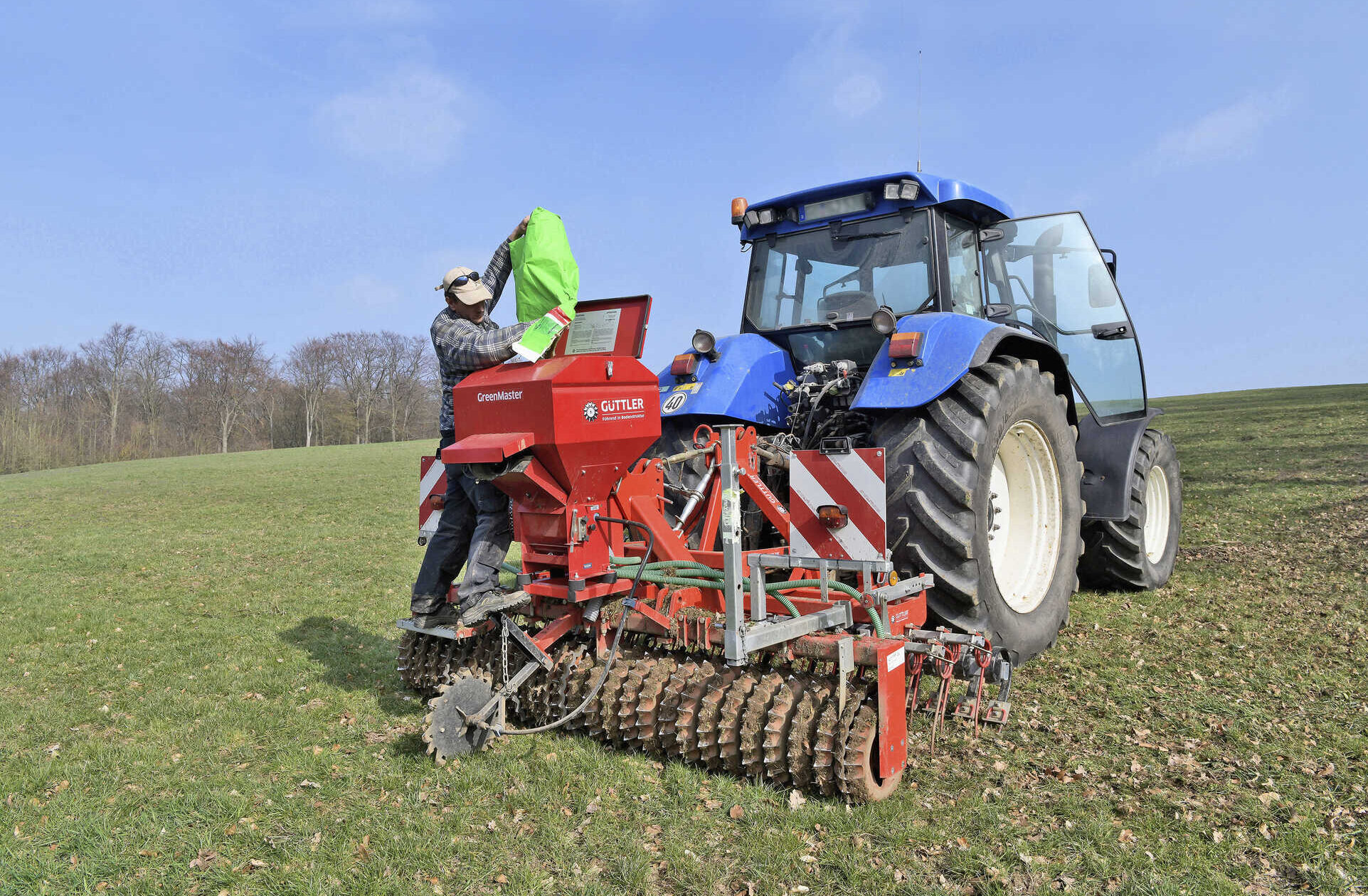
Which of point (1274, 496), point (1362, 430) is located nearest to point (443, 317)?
point (1274, 496)

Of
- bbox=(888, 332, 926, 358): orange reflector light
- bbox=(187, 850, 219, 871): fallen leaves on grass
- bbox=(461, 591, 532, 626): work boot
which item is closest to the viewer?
bbox=(187, 850, 219, 871): fallen leaves on grass

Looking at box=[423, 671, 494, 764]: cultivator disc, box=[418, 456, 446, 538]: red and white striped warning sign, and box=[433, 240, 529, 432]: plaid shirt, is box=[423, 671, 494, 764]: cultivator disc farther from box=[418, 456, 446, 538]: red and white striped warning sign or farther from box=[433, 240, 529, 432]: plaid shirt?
box=[418, 456, 446, 538]: red and white striped warning sign

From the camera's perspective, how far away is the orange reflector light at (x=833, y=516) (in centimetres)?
380

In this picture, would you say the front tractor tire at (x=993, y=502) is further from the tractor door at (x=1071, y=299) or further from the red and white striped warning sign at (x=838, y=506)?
the tractor door at (x=1071, y=299)

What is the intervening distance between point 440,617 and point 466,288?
173 cm

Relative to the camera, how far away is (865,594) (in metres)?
3.72

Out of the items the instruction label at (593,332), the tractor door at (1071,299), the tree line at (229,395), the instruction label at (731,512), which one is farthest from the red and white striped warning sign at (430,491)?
the tree line at (229,395)

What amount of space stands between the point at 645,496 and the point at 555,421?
2.63 ft

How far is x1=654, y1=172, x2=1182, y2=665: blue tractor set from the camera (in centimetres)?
432

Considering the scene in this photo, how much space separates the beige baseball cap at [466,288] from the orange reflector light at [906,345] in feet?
6.89

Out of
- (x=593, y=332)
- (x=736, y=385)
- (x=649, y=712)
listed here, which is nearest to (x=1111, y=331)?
(x=736, y=385)

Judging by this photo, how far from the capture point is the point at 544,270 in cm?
429

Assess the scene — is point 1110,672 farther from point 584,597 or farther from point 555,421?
point 555,421

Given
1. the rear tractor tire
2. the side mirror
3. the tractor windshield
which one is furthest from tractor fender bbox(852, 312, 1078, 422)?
the rear tractor tire
